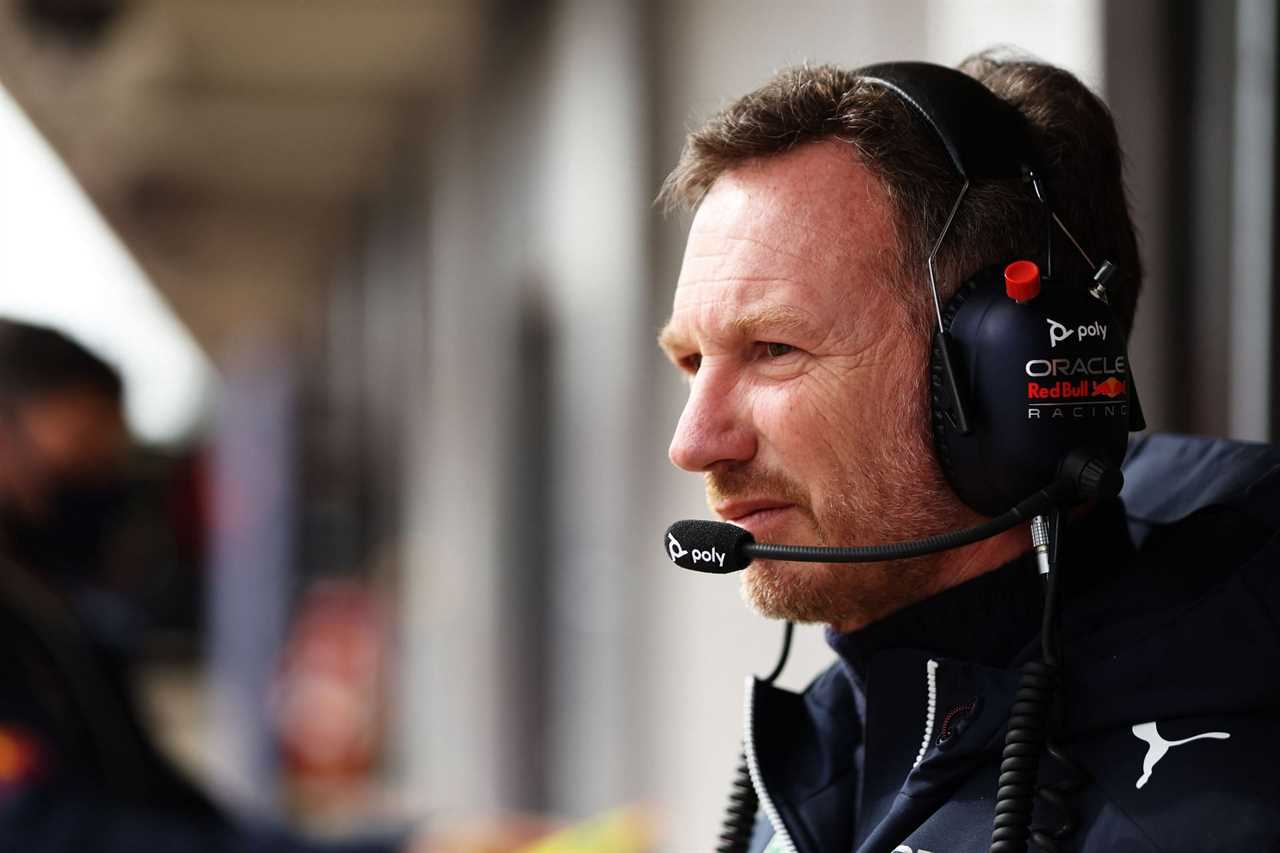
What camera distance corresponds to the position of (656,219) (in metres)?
3.44

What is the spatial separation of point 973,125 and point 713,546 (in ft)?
1.35

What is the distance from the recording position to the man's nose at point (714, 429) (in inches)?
47.8

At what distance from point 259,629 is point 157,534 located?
628 cm

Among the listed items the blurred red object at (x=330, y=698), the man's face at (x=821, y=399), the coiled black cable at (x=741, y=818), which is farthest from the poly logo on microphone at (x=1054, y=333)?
the blurred red object at (x=330, y=698)

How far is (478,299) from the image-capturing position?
20.1 ft

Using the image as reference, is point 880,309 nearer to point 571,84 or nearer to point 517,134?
point 571,84

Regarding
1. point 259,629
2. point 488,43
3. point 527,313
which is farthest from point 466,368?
point 259,629

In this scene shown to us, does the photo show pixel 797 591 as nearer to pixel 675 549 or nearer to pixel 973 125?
pixel 675 549

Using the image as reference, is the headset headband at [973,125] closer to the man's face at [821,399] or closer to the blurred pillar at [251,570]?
the man's face at [821,399]

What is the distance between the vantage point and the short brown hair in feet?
3.87

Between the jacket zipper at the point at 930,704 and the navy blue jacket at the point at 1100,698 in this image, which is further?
the jacket zipper at the point at 930,704

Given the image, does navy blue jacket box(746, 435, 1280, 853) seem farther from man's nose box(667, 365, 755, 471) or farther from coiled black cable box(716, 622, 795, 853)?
man's nose box(667, 365, 755, 471)

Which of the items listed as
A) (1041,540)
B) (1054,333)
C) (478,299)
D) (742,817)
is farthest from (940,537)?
(478,299)

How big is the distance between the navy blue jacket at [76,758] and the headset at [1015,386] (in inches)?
84.5
